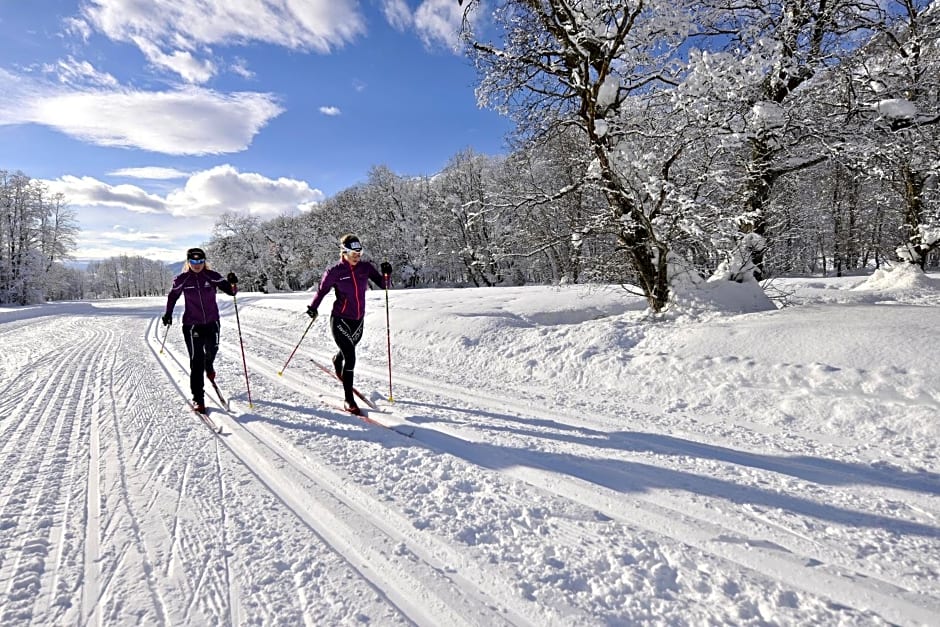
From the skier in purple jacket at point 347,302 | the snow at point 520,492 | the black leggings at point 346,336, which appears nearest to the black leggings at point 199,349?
the snow at point 520,492

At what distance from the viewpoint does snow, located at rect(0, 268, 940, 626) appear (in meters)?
2.20

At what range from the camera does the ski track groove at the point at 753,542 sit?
6.89 feet

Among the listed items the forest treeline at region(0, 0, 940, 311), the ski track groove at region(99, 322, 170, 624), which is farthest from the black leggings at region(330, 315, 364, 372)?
the forest treeline at region(0, 0, 940, 311)

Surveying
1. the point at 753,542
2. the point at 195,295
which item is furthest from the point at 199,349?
the point at 753,542

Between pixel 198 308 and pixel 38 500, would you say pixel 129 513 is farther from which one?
pixel 198 308

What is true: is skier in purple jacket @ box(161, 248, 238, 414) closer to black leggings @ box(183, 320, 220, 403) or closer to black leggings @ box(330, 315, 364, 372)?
black leggings @ box(183, 320, 220, 403)

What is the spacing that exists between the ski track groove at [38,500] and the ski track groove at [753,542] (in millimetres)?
3049

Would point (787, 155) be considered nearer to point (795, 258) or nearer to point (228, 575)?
point (795, 258)

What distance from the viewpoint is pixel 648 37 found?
24.5 ft

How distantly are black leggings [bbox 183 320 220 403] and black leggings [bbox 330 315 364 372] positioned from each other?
5.89 ft

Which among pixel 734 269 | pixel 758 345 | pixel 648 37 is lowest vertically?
pixel 758 345

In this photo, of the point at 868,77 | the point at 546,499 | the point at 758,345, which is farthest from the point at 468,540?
the point at 868,77

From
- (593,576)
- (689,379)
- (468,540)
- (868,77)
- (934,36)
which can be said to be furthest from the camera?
(934,36)

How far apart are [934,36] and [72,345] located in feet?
68.2
